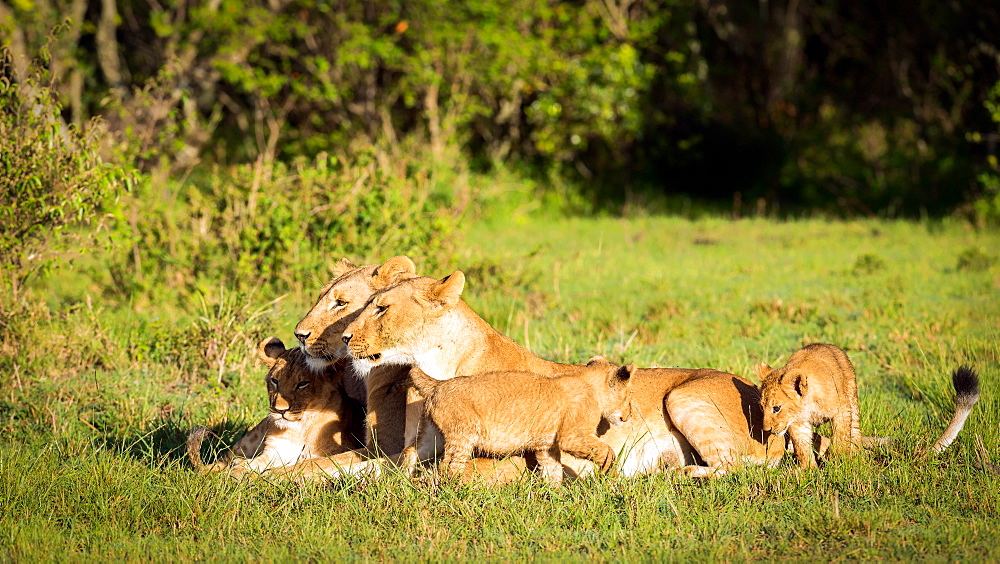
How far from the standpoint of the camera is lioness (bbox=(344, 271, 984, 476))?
489 centimetres

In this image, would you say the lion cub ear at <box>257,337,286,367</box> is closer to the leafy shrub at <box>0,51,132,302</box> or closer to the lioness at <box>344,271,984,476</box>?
the lioness at <box>344,271,984,476</box>

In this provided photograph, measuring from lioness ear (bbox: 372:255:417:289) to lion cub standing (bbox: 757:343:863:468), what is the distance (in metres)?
1.86

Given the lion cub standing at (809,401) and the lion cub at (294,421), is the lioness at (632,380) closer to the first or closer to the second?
the lion cub standing at (809,401)

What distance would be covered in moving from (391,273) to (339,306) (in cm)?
35

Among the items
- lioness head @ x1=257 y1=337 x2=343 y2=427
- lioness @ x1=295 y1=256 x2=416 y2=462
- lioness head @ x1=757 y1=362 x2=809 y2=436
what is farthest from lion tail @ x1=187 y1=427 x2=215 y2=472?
lioness head @ x1=757 y1=362 x2=809 y2=436

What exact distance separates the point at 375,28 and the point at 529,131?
143 inches

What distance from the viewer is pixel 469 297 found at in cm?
986

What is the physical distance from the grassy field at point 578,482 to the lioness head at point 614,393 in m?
0.31

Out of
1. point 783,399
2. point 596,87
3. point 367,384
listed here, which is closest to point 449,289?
point 367,384

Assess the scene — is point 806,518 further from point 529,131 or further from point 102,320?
point 529,131

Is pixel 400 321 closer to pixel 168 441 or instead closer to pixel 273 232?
pixel 168 441

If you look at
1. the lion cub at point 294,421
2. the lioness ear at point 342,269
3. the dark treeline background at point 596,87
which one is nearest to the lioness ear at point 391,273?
the lioness ear at point 342,269

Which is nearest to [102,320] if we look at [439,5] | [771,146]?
[439,5]

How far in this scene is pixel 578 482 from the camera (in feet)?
15.9
